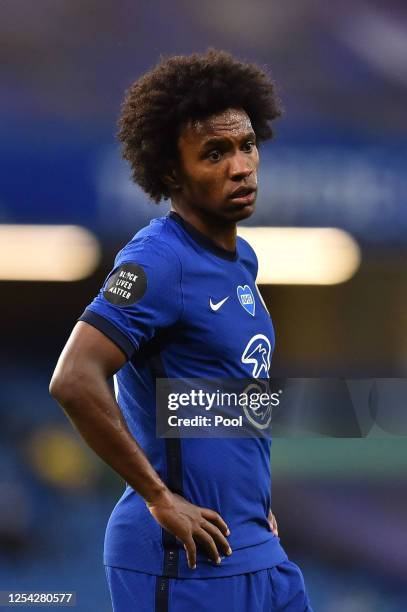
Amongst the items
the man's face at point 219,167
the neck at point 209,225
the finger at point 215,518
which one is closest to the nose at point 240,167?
the man's face at point 219,167

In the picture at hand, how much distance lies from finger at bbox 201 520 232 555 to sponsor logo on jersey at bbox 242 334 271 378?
326mm

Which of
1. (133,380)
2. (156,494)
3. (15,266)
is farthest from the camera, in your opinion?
(15,266)

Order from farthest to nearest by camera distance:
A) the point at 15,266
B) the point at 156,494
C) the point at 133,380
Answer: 1. the point at 15,266
2. the point at 133,380
3. the point at 156,494

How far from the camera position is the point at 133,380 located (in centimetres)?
211

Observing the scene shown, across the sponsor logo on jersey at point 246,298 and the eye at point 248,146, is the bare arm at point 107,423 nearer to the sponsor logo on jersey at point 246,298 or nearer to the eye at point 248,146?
the sponsor logo on jersey at point 246,298

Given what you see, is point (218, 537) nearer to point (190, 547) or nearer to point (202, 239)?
point (190, 547)

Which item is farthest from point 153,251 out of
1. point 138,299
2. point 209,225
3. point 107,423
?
point 107,423

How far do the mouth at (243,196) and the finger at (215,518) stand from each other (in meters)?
0.63

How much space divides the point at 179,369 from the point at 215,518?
0.29 metres

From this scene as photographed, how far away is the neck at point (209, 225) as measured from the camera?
224 centimetres

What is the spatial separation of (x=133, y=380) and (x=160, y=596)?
16.3 inches

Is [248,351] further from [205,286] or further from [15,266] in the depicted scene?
[15,266]

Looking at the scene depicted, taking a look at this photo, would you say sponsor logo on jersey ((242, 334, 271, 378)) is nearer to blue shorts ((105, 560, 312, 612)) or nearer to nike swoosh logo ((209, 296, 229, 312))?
nike swoosh logo ((209, 296, 229, 312))

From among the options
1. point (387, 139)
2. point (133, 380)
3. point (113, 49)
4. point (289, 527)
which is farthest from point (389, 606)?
point (113, 49)
